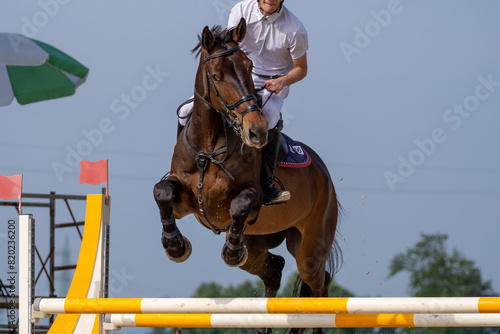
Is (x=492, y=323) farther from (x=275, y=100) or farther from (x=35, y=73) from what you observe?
(x=35, y=73)

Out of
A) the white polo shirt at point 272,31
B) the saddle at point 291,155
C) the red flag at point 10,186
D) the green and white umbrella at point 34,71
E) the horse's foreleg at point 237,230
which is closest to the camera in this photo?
the horse's foreleg at point 237,230

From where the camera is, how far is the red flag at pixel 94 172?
4.78 metres

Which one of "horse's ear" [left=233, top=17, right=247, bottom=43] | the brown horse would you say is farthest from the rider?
"horse's ear" [left=233, top=17, right=247, bottom=43]

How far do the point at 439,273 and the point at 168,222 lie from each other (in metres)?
28.8

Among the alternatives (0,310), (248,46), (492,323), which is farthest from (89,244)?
(0,310)

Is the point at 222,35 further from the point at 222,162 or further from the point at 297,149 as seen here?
the point at 297,149

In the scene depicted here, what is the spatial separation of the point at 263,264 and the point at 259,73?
178cm

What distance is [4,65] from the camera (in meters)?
9.06

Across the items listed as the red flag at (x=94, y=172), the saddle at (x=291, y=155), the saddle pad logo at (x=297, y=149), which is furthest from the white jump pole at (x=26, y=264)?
the saddle pad logo at (x=297, y=149)

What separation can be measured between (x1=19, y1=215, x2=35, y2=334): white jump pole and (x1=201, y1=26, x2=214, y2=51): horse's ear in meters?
1.41

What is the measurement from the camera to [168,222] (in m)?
4.55

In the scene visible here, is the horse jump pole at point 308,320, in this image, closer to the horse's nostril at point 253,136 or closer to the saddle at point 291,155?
the horse's nostril at point 253,136

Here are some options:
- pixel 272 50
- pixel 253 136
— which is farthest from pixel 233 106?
pixel 272 50

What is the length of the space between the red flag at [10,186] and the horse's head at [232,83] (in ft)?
4.03
